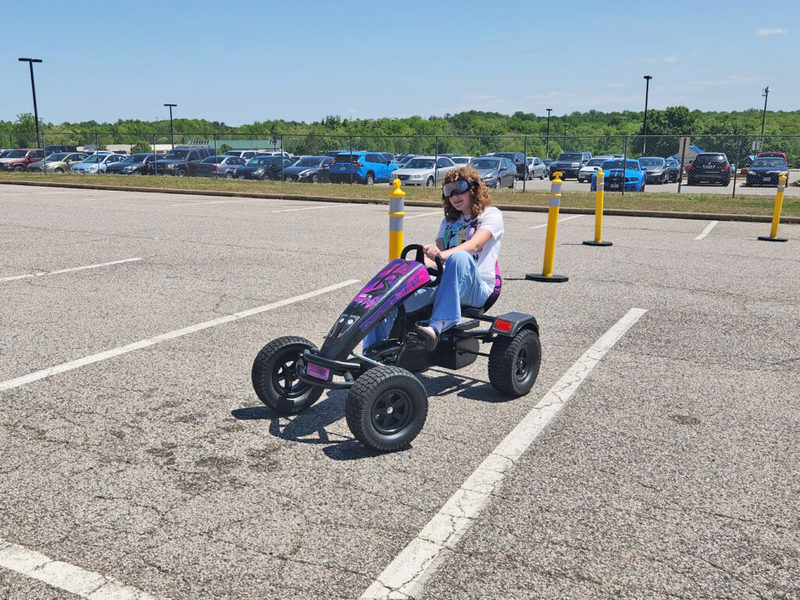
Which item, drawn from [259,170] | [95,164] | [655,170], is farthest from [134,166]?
[655,170]

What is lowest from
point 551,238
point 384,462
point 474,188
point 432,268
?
point 384,462

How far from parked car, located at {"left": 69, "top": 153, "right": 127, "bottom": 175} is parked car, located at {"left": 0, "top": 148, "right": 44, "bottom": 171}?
358 centimetres

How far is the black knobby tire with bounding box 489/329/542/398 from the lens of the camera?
173 inches

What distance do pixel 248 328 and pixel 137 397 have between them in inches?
66.7

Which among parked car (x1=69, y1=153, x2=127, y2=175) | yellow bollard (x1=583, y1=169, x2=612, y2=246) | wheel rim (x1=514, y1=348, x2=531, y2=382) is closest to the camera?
Result: wheel rim (x1=514, y1=348, x2=531, y2=382)

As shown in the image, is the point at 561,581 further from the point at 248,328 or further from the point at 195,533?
the point at 248,328

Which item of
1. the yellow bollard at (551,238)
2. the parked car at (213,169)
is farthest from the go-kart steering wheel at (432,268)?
the parked car at (213,169)

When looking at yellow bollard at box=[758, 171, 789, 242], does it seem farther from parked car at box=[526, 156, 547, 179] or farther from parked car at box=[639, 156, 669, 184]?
parked car at box=[526, 156, 547, 179]

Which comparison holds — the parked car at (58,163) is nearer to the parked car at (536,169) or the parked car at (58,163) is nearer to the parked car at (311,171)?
the parked car at (311,171)

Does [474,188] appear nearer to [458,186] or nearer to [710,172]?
[458,186]

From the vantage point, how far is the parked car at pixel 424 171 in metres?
26.7

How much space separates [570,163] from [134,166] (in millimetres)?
23132

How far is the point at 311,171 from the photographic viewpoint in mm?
30047

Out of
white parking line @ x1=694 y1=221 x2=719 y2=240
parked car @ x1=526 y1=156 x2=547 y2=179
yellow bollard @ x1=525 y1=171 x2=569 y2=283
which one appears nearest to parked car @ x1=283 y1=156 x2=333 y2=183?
parked car @ x1=526 y1=156 x2=547 y2=179
